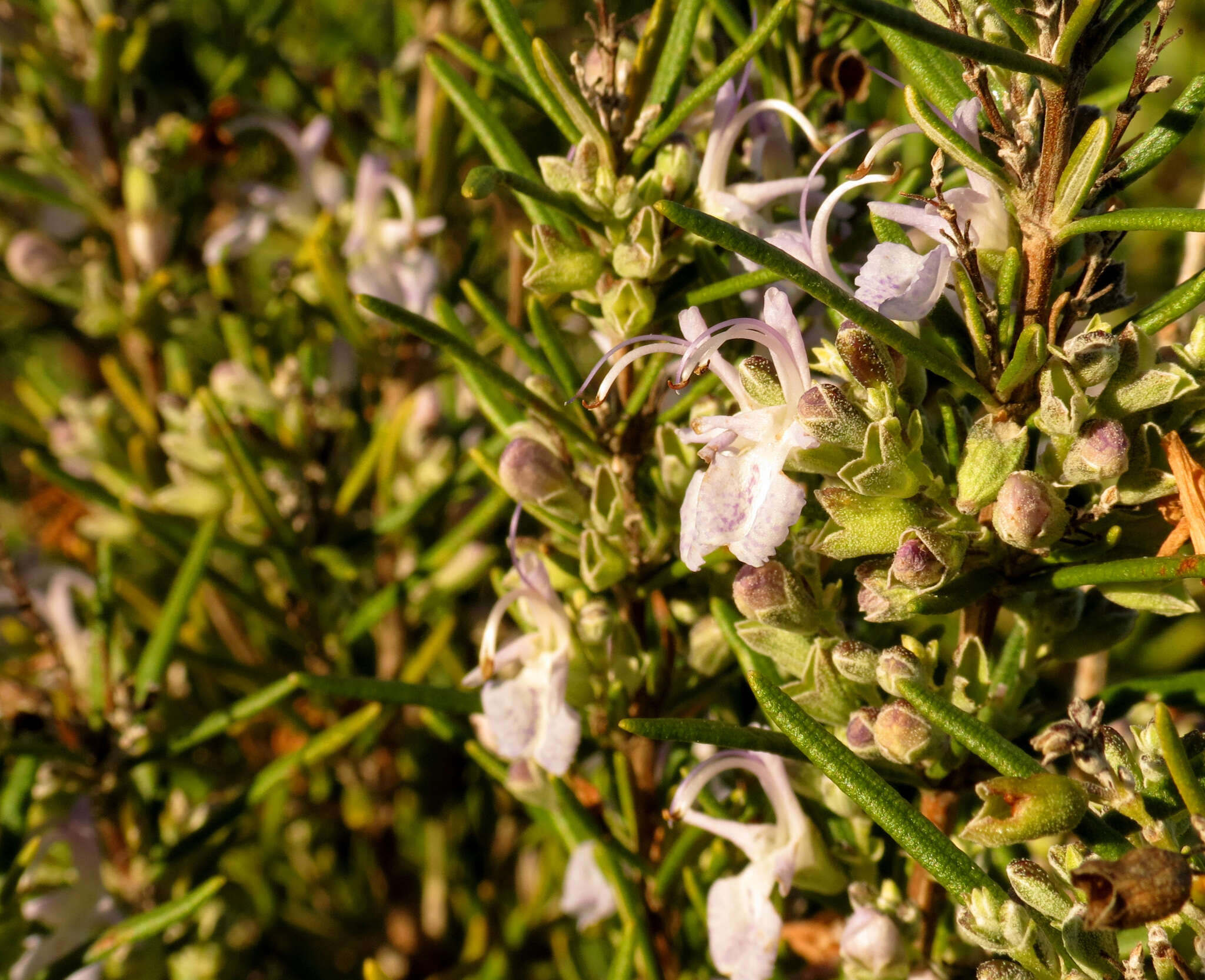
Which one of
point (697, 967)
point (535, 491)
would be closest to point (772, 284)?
point (535, 491)

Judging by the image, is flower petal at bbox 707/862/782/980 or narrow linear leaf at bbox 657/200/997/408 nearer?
narrow linear leaf at bbox 657/200/997/408

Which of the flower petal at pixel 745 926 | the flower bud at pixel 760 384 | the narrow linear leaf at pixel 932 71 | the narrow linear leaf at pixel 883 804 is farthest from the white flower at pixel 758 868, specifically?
the narrow linear leaf at pixel 932 71

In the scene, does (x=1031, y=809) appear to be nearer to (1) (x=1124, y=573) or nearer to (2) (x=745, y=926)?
(1) (x=1124, y=573)

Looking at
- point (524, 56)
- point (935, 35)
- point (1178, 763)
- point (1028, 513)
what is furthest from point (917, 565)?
point (524, 56)

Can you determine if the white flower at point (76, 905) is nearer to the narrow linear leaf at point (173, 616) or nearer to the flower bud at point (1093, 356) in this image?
the narrow linear leaf at point (173, 616)

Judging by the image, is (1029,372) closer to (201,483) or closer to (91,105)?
(201,483)

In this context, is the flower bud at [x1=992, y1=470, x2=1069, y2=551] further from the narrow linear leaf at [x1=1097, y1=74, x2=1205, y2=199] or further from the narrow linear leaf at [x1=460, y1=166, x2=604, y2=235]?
the narrow linear leaf at [x1=460, y1=166, x2=604, y2=235]

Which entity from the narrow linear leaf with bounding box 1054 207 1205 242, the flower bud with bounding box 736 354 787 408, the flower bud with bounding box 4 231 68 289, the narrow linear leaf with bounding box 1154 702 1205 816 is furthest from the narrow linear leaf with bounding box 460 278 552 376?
the flower bud with bounding box 4 231 68 289
